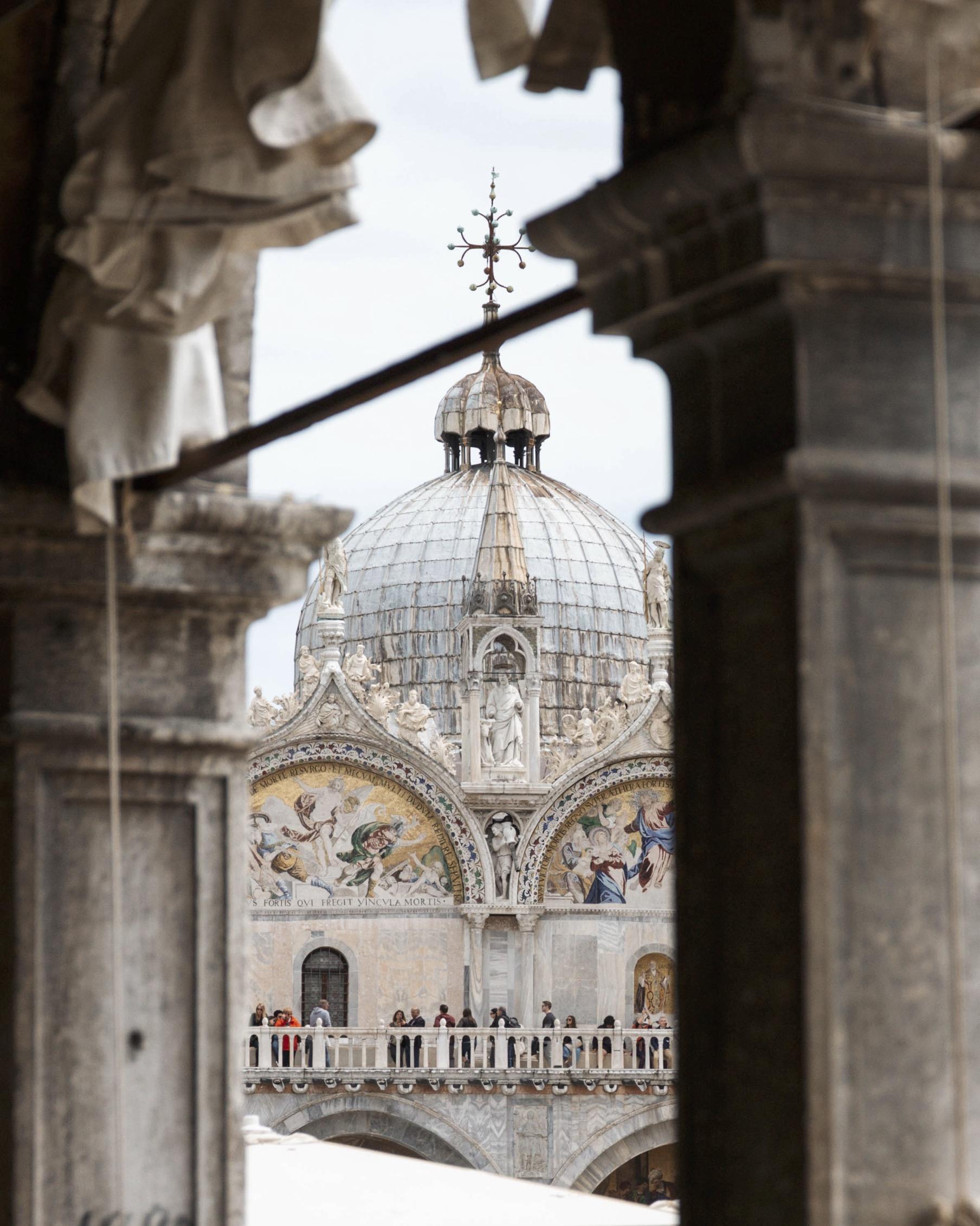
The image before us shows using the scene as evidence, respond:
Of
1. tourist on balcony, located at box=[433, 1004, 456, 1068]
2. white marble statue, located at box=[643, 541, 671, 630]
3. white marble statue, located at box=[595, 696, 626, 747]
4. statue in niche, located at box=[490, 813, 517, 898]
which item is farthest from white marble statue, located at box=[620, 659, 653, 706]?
tourist on balcony, located at box=[433, 1004, 456, 1068]

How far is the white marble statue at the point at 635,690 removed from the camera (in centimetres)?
2402

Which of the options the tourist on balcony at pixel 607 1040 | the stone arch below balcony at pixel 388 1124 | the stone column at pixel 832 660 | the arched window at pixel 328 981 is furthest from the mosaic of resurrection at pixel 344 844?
the stone column at pixel 832 660

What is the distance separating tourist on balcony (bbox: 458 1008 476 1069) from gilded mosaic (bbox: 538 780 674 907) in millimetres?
1535

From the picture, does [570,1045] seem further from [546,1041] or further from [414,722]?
[414,722]

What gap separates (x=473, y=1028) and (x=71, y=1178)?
63.1 feet

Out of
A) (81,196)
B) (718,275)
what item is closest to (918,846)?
(718,275)

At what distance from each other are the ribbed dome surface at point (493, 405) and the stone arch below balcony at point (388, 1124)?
17.5m

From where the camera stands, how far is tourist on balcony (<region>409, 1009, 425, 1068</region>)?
22531mm

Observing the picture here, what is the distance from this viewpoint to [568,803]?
23844mm

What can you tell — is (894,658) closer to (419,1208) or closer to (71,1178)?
(71,1178)

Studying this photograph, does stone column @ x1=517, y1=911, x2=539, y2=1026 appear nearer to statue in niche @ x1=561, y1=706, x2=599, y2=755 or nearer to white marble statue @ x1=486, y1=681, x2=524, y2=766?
white marble statue @ x1=486, y1=681, x2=524, y2=766

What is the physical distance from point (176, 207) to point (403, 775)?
2053cm

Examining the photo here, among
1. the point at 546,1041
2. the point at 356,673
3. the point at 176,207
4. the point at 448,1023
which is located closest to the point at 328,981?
the point at 448,1023

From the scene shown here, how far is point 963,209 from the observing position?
7.38 feet
